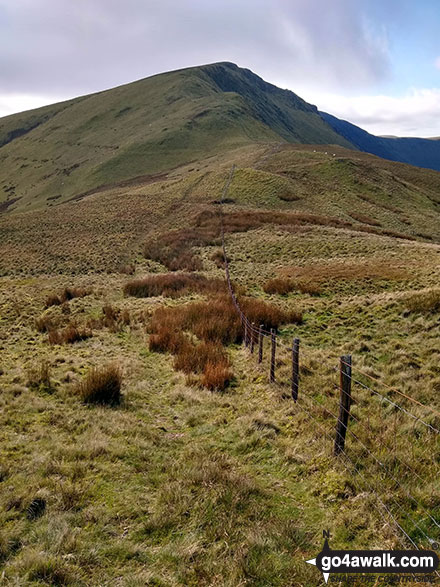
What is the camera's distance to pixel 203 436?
7.61 meters

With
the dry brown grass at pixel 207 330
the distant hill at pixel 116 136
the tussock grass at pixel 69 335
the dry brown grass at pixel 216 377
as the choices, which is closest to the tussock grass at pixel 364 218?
the dry brown grass at pixel 207 330

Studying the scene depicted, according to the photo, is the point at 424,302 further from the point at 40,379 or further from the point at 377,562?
the point at 40,379

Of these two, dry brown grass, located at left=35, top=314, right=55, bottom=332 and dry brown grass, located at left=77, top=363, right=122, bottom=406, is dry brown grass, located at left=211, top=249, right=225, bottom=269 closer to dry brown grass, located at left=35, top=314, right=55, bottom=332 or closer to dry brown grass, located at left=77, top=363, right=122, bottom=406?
dry brown grass, located at left=35, top=314, right=55, bottom=332

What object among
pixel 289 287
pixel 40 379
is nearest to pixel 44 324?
pixel 40 379

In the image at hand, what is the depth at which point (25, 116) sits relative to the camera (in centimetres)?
19075

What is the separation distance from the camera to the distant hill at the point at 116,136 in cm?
10666

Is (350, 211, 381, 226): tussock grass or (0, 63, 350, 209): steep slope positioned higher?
(0, 63, 350, 209): steep slope

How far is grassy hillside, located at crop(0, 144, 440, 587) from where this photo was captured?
14.9 feet

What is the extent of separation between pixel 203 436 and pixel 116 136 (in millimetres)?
150907

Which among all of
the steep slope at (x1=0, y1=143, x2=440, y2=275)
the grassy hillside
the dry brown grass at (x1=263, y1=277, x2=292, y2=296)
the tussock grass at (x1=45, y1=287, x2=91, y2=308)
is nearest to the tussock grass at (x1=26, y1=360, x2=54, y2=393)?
the grassy hillside

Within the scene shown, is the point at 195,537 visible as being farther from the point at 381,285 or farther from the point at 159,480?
the point at 381,285

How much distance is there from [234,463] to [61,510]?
286 centimetres

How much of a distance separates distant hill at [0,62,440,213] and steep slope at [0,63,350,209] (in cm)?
30

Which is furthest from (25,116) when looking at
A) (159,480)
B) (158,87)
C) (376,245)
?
(159,480)
